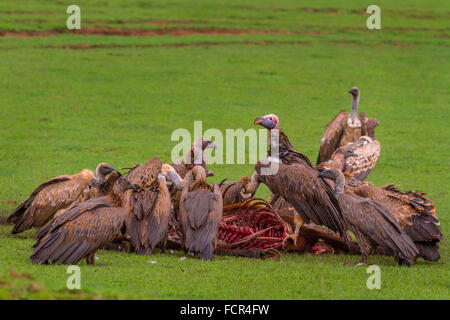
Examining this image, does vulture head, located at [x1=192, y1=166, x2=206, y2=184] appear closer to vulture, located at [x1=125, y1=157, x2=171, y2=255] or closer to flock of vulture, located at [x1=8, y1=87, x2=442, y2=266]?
flock of vulture, located at [x1=8, y1=87, x2=442, y2=266]

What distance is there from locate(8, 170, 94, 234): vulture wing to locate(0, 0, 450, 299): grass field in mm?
385

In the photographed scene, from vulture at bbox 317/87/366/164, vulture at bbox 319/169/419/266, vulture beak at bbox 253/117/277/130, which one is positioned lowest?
vulture at bbox 319/169/419/266

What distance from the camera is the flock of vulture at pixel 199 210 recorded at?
10.0m

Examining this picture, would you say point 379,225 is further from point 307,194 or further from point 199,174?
point 199,174

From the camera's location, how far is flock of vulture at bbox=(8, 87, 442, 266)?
10008 millimetres

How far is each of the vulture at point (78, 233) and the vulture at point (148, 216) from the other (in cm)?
46

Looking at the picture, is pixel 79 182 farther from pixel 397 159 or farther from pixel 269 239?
pixel 397 159

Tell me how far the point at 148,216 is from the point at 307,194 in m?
2.09

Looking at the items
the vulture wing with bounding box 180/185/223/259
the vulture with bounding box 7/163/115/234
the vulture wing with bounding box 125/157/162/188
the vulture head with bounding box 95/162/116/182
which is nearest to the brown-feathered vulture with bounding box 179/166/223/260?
the vulture wing with bounding box 180/185/223/259

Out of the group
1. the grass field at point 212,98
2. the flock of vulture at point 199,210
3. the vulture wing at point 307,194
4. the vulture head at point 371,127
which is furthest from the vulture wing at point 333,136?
the vulture wing at point 307,194

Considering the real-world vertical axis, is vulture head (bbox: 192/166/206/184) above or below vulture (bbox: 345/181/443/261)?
above

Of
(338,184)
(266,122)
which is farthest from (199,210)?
(266,122)

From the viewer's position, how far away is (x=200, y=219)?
1064 cm

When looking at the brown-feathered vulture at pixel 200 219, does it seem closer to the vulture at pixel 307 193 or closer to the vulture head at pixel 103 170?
the vulture at pixel 307 193
